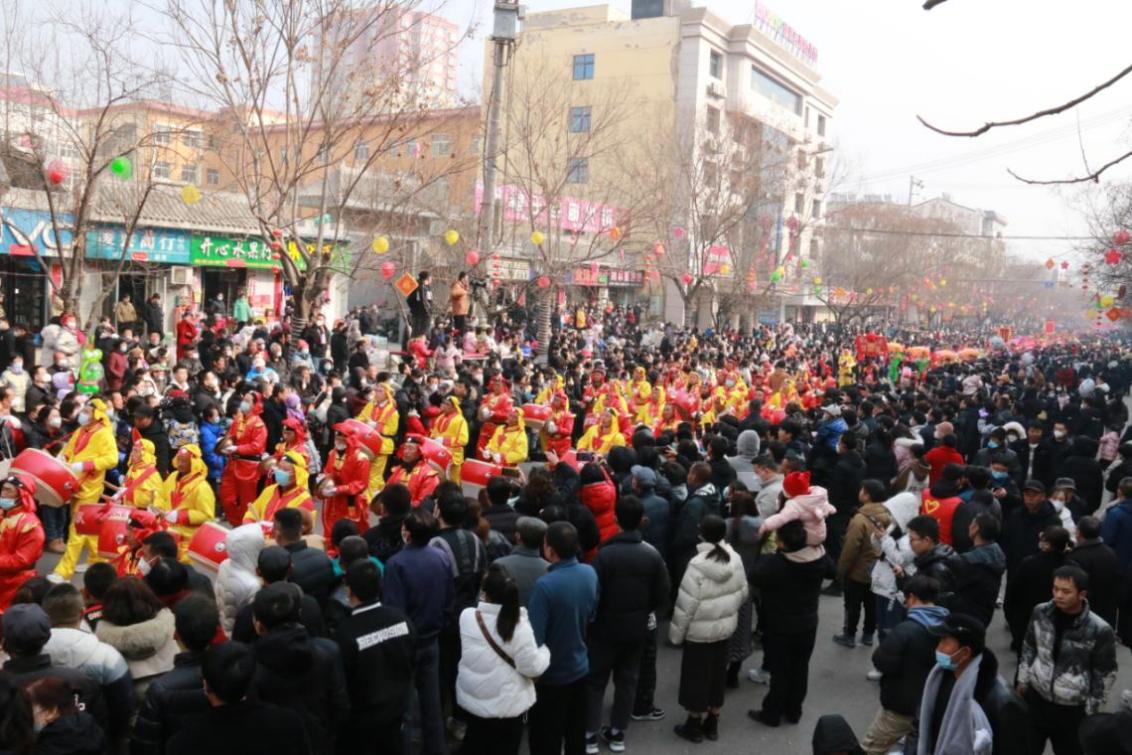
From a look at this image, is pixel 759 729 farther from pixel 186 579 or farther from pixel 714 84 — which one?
pixel 714 84

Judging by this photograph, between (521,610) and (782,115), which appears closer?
(521,610)

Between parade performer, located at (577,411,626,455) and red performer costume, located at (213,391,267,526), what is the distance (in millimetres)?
3407

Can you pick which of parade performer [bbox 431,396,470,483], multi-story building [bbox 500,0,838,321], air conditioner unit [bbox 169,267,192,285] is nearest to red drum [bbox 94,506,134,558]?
parade performer [bbox 431,396,470,483]

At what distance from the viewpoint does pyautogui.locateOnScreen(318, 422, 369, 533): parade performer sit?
7516mm

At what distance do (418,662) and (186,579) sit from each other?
3.94ft

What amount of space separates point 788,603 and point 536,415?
581cm

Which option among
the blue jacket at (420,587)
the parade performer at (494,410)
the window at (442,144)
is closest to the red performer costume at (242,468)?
the parade performer at (494,410)

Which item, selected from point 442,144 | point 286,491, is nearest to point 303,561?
point 286,491

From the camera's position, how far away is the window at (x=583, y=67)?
41.6 m

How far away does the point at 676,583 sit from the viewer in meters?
7.00

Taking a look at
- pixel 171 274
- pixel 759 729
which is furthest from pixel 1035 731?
pixel 171 274

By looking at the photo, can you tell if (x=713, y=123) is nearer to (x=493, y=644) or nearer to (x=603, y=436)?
(x=603, y=436)

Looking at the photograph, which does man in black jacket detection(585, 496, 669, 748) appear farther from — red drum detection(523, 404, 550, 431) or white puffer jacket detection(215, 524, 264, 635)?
red drum detection(523, 404, 550, 431)

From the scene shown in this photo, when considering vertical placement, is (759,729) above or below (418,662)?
below
